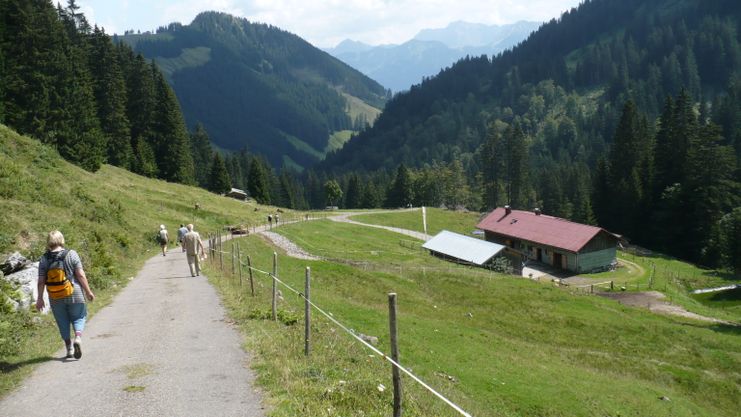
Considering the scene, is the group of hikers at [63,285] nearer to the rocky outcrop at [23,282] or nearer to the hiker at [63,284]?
the hiker at [63,284]

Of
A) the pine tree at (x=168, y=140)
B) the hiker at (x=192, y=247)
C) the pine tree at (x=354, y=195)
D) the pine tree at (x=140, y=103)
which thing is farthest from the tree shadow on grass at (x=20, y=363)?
the pine tree at (x=354, y=195)

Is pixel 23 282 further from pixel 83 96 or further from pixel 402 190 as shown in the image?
pixel 402 190

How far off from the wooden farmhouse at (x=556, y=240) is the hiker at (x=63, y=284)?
63452 mm

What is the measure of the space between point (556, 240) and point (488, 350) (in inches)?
1901

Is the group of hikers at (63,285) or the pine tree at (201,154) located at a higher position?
the pine tree at (201,154)

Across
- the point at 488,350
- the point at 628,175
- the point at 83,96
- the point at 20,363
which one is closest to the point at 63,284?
the point at 20,363

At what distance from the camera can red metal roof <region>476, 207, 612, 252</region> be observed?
66875 millimetres

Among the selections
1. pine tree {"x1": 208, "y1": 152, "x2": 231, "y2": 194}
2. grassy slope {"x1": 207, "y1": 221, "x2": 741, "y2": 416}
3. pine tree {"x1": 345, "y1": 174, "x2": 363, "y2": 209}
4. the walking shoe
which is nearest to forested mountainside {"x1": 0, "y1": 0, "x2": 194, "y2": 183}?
pine tree {"x1": 208, "y1": 152, "x2": 231, "y2": 194}

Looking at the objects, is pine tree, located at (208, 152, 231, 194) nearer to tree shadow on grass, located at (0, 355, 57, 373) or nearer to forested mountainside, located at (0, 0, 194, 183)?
forested mountainside, located at (0, 0, 194, 183)

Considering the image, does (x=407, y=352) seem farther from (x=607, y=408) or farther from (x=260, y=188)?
(x=260, y=188)

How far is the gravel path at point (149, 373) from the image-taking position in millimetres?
9586

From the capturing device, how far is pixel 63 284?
11602 mm

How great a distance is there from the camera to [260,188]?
391ft

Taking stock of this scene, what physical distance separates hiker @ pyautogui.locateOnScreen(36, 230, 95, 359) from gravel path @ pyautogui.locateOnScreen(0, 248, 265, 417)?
1251mm
